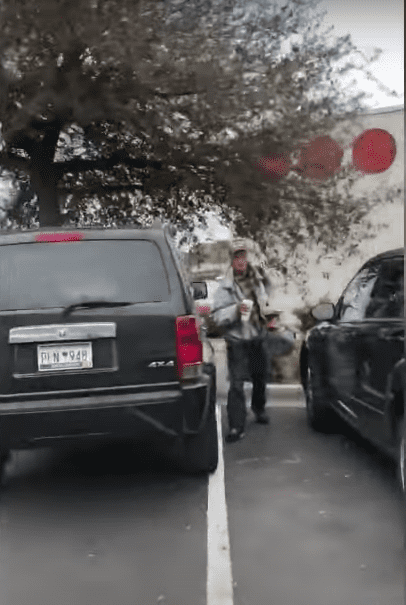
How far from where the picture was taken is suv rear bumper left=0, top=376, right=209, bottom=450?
538 centimetres

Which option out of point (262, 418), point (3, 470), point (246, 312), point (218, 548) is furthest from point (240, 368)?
point (218, 548)

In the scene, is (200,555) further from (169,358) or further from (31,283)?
(31,283)

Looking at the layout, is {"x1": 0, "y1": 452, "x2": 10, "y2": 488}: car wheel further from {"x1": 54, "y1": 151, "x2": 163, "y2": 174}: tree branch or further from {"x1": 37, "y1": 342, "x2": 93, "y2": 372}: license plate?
{"x1": 54, "y1": 151, "x2": 163, "y2": 174}: tree branch

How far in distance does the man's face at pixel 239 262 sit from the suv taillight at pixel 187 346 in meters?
2.38

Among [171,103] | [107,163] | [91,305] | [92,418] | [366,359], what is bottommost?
[92,418]

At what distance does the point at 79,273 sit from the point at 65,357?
22.3 inches

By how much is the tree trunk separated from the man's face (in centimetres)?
866

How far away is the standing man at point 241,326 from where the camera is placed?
24.7ft

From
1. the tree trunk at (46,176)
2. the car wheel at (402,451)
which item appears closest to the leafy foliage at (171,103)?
the tree trunk at (46,176)

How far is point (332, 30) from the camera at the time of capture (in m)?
16.5

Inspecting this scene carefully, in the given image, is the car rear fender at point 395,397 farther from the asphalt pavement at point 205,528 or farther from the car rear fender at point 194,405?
the car rear fender at point 194,405

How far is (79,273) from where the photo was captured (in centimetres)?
563

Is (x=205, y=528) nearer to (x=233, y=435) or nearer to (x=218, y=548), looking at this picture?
(x=218, y=548)

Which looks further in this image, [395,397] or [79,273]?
[79,273]
